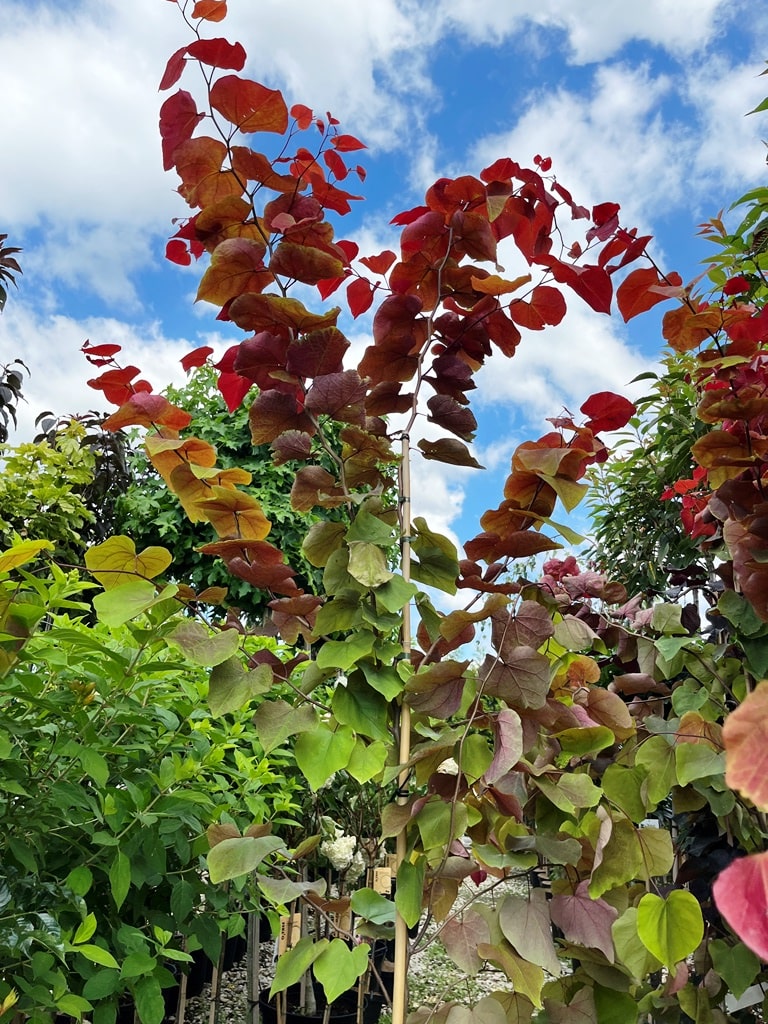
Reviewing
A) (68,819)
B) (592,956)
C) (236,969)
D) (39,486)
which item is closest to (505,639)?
(592,956)

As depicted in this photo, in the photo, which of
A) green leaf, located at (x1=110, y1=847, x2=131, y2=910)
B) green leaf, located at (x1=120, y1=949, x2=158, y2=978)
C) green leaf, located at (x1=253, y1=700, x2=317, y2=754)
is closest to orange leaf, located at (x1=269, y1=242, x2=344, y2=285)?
green leaf, located at (x1=253, y1=700, x2=317, y2=754)

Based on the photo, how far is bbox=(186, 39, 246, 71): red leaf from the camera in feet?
2.84

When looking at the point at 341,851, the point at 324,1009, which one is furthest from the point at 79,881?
the point at 324,1009

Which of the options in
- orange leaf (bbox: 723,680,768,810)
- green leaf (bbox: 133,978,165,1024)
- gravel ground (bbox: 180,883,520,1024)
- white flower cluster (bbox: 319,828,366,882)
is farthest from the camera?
gravel ground (bbox: 180,883,520,1024)

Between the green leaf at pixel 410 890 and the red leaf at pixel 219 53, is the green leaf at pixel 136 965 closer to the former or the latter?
the green leaf at pixel 410 890

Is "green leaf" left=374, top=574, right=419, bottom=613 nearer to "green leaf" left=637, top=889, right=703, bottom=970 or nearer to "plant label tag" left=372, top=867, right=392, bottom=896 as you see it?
"green leaf" left=637, top=889, right=703, bottom=970

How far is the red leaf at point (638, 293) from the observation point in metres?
1.08

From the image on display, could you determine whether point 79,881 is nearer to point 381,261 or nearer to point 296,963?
point 296,963

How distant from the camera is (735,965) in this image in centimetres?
124

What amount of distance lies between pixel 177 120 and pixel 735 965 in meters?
1.41

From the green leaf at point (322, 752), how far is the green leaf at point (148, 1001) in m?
0.78

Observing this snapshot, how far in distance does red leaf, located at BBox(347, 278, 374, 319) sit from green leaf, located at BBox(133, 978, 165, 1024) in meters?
1.14

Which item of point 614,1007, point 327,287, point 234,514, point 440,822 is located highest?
point 327,287

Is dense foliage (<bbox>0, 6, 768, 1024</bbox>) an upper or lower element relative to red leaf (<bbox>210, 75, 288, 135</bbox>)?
lower
